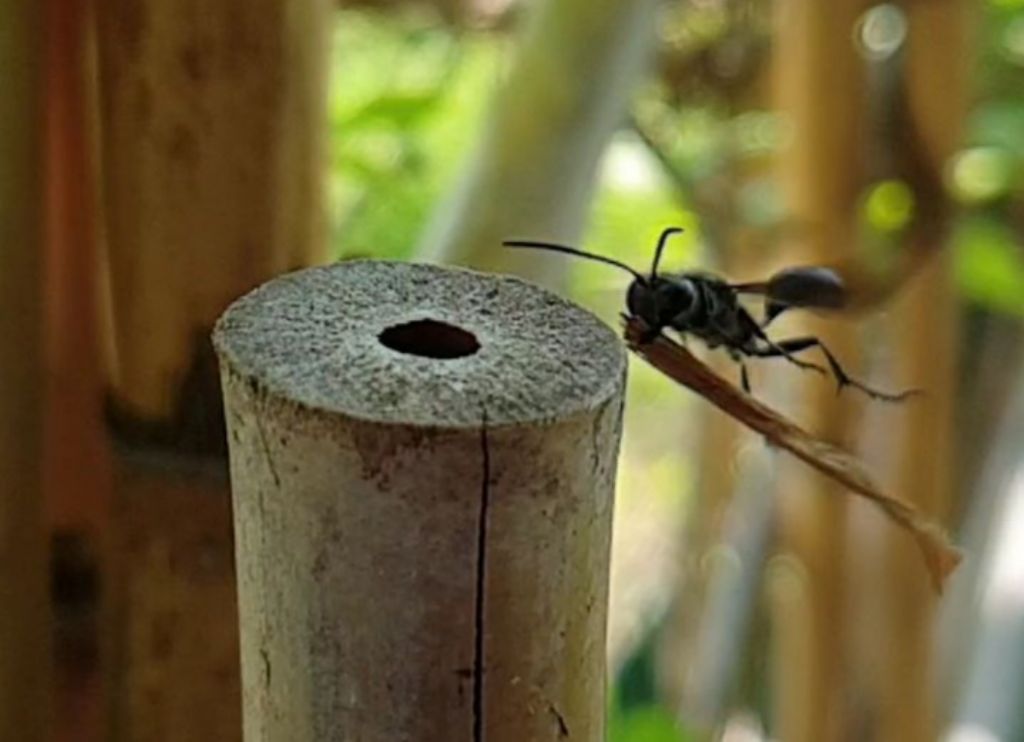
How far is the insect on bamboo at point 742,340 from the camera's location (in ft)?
1.00

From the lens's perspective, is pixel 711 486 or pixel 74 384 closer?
pixel 74 384

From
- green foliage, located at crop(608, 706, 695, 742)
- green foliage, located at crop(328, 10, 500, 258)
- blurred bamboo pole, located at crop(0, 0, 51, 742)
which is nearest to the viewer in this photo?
blurred bamboo pole, located at crop(0, 0, 51, 742)

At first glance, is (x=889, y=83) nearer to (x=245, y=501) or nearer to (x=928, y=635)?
(x=928, y=635)

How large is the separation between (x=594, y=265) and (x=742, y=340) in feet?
1.35

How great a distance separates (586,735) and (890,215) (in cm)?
46

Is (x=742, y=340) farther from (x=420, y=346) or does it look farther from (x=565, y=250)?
(x=420, y=346)

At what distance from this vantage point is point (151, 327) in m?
0.38

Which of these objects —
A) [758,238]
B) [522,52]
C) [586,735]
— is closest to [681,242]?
[758,238]

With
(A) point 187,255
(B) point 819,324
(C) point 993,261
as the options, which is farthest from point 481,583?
(C) point 993,261

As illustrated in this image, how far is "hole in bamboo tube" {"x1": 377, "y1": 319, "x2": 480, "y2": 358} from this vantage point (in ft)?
0.77

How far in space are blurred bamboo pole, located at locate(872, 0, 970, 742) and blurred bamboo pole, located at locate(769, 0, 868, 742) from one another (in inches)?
0.8

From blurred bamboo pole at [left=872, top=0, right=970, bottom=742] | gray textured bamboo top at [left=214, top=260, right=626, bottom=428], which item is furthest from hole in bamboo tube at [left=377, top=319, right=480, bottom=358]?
blurred bamboo pole at [left=872, top=0, right=970, bottom=742]

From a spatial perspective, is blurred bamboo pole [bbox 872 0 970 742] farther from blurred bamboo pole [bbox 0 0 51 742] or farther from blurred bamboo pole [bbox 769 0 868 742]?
blurred bamboo pole [bbox 0 0 51 742]

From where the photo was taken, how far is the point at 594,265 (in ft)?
2.80
